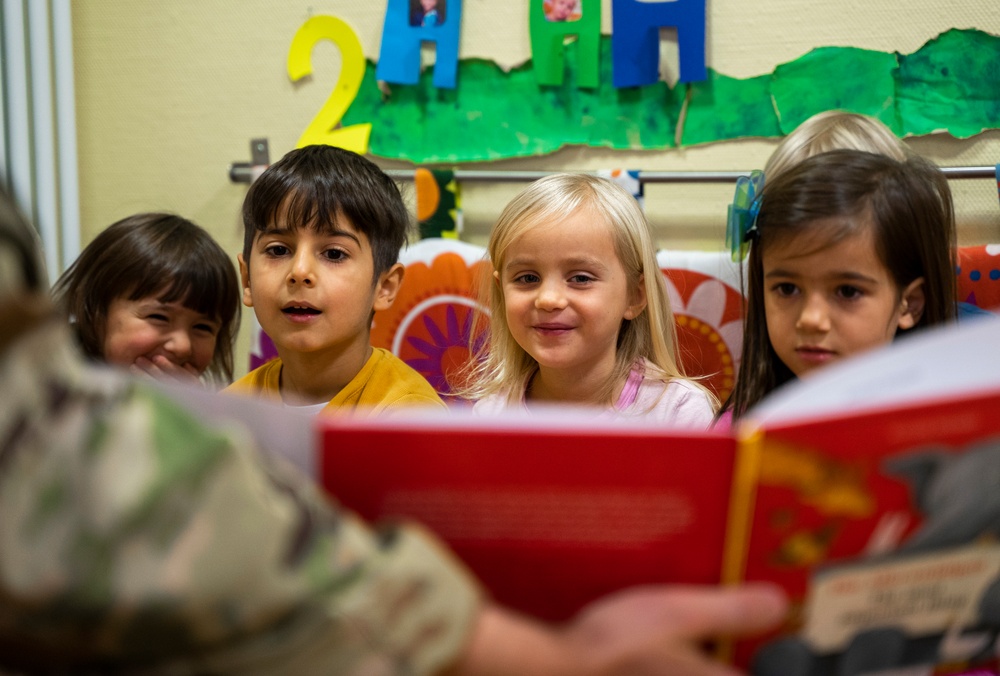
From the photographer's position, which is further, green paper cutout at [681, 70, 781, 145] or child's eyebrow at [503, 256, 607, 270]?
green paper cutout at [681, 70, 781, 145]

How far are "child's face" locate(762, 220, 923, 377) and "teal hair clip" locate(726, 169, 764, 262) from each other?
0.11 m

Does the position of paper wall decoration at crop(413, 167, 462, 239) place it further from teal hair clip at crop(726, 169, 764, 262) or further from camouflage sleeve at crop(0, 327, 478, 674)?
camouflage sleeve at crop(0, 327, 478, 674)

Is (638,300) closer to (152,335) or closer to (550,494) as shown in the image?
(152,335)

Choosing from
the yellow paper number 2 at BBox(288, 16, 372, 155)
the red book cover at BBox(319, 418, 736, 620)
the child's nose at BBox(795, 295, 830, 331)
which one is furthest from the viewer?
the yellow paper number 2 at BBox(288, 16, 372, 155)

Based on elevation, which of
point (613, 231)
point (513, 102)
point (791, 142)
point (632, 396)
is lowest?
point (632, 396)

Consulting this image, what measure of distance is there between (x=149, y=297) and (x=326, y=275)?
273 mm

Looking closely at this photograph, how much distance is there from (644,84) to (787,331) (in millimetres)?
825

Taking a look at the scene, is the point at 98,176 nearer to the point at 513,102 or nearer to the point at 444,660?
the point at 513,102

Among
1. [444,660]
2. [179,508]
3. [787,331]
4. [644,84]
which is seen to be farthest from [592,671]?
[644,84]

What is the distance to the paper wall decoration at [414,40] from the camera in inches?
65.7

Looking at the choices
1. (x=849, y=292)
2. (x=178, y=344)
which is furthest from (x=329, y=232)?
(x=849, y=292)

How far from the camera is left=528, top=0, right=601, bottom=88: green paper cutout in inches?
62.4

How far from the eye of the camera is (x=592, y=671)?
40 cm

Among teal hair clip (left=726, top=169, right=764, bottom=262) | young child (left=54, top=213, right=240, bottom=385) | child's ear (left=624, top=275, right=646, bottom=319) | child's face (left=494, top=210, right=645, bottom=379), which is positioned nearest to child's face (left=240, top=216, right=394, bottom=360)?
young child (left=54, top=213, right=240, bottom=385)
